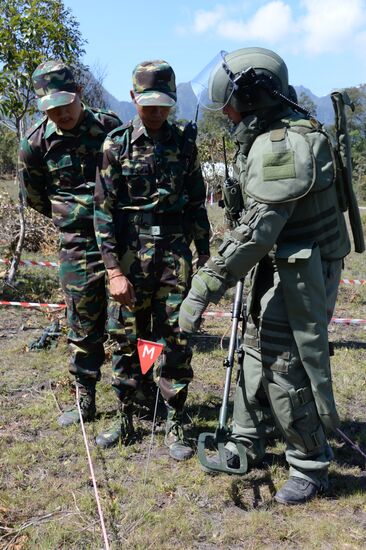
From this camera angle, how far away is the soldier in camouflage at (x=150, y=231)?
131 inches

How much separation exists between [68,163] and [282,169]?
1726 mm

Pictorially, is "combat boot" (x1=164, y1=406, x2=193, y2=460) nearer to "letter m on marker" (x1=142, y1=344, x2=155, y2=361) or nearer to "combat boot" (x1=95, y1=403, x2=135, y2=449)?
"combat boot" (x1=95, y1=403, x2=135, y2=449)

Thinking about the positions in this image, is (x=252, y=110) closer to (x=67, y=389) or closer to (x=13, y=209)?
(x=67, y=389)

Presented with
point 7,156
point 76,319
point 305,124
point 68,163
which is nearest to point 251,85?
point 305,124

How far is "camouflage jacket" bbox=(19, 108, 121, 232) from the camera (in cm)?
373

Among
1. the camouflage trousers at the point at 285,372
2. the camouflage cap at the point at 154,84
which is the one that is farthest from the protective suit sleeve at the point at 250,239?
the camouflage cap at the point at 154,84

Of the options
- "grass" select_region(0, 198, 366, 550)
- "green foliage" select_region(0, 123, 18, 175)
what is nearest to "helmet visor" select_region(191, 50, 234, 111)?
"grass" select_region(0, 198, 366, 550)

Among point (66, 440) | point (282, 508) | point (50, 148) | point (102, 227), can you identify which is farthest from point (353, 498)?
point (50, 148)

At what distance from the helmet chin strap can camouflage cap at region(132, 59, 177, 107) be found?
1.85ft

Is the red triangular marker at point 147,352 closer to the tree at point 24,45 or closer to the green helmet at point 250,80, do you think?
the green helmet at point 250,80

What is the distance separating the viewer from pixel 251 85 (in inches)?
105

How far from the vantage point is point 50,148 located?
3.72 m

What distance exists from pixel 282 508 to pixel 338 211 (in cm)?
165

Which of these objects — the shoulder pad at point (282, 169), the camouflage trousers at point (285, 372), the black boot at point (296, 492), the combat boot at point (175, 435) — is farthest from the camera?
the combat boot at point (175, 435)
